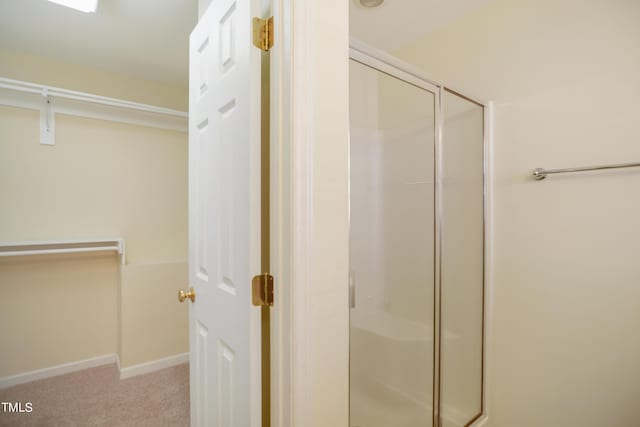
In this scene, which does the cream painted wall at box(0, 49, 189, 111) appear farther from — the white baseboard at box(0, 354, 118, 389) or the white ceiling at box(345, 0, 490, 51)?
the white baseboard at box(0, 354, 118, 389)

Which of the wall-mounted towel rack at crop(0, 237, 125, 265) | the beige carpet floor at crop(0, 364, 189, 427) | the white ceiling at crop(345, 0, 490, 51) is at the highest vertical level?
the white ceiling at crop(345, 0, 490, 51)

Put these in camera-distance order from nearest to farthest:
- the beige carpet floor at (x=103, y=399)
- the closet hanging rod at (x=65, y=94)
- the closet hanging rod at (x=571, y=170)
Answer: the closet hanging rod at (x=571, y=170) < the beige carpet floor at (x=103, y=399) < the closet hanging rod at (x=65, y=94)

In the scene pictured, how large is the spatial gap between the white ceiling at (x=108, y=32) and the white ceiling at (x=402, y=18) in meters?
1.02

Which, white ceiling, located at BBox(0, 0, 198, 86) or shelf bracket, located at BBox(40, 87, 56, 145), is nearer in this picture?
white ceiling, located at BBox(0, 0, 198, 86)

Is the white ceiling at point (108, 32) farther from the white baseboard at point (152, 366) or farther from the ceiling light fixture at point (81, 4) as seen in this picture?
the white baseboard at point (152, 366)

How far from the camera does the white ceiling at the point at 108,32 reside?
66.3 inches

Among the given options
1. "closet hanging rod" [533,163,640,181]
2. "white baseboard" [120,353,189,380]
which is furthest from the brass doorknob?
"closet hanging rod" [533,163,640,181]

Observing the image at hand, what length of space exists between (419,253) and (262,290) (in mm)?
1060

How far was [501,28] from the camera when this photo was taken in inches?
65.1

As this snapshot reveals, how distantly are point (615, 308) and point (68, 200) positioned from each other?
11.5 ft

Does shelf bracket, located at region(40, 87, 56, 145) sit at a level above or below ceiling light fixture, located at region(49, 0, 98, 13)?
below

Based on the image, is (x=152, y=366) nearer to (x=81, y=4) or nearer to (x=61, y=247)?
(x=61, y=247)

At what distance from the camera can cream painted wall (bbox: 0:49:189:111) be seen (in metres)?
2.12

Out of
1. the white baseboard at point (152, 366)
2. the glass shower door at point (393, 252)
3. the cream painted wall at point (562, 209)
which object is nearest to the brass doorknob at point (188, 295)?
the glass shower door at point (393, 252)
